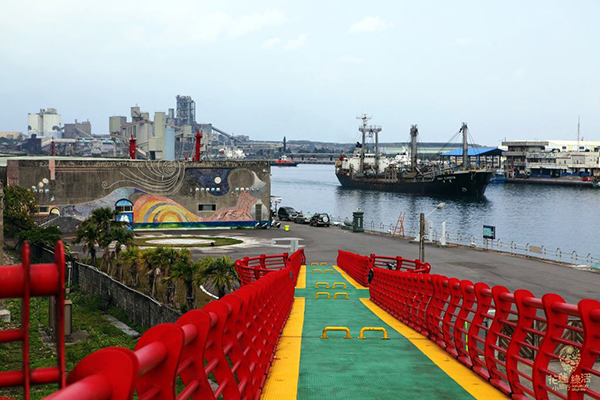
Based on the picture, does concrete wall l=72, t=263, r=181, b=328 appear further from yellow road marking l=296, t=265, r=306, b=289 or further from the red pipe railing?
the red pipe railing

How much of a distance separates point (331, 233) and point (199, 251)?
70.3ft

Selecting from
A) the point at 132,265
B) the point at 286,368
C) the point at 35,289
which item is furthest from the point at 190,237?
the point at 35,289

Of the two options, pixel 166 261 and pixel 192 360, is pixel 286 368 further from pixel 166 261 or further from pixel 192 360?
pixel 166 261

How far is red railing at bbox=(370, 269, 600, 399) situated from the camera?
6.74 m

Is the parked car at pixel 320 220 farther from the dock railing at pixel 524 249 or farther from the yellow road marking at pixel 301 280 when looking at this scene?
the yellow road marking at pixel 301 280

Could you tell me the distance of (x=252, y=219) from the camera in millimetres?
73750

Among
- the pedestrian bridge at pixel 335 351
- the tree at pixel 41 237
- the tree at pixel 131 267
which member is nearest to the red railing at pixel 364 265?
the pedestrian bridge at pixel 335 351

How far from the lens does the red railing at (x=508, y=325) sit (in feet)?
A: 22.1

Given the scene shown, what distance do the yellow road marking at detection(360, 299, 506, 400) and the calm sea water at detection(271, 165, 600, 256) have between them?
7704 centimetres

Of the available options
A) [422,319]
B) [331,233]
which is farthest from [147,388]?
[331,233]

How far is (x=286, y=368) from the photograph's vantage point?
10617mm

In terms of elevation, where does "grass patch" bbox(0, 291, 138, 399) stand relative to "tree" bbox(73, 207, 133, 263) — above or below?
below

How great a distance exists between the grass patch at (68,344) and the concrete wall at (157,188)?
30.1m

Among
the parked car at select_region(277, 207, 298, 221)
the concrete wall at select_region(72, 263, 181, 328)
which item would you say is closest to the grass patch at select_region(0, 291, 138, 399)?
the concrete wall at select_region(72, 263, 181, 328)
